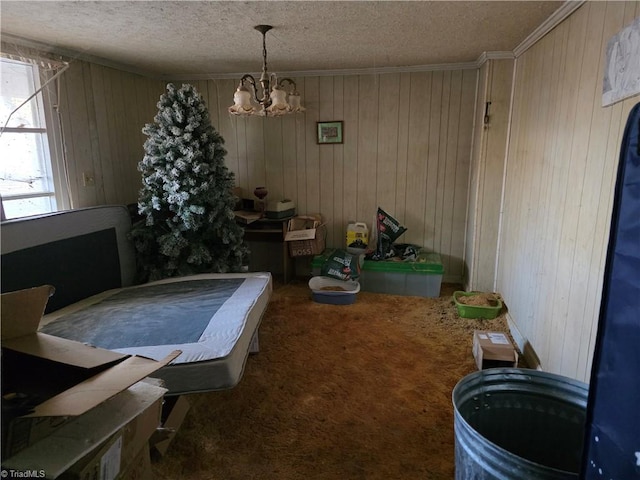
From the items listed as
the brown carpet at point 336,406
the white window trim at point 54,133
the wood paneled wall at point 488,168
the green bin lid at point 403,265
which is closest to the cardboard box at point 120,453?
the brown carpet at point 336,406

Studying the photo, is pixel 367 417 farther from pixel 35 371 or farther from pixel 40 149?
pixel 40 149

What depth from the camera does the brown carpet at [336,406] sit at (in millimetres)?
1760

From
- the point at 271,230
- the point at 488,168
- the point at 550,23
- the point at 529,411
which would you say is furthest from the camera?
the point at 271,230

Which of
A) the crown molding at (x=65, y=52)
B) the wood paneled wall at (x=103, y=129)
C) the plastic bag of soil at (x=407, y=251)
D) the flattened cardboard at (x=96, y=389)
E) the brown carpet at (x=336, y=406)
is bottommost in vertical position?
the brown carpet at (x=336, y=406)

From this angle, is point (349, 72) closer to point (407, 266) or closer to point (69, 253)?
point (407, 266)

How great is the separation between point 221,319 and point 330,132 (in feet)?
8.32

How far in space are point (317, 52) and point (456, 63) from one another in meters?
1.37

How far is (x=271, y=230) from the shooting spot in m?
3.95

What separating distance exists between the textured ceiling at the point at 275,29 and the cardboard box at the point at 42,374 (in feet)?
5.38

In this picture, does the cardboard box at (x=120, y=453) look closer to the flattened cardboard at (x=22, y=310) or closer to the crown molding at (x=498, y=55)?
the flattened cardboard at (x=22, y=310)

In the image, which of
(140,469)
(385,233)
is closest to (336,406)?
(140,469)

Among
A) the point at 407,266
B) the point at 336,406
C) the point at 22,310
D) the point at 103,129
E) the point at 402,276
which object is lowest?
the point at 336,406

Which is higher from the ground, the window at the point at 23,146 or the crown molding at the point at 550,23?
the crown molding at the point at 550,23

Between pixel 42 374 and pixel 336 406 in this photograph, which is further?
pixel 336 406
